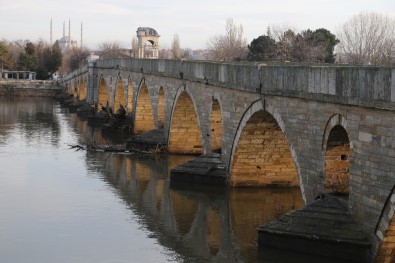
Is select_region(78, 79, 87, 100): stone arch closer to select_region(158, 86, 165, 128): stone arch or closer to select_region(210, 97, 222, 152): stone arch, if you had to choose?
select_region(158, 86, 165, 128): stone arch

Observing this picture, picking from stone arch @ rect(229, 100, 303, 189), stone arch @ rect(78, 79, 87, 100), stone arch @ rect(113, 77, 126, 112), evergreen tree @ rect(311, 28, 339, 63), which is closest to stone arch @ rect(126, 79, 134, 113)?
stone arch @ rect(113, 77, 126, 112)

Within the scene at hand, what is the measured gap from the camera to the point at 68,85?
5584 cm

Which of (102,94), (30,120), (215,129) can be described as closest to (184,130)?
(215,129)

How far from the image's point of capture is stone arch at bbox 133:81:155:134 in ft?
92.9

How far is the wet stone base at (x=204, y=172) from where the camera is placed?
16.7m

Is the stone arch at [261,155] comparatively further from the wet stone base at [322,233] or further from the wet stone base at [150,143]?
the wet stone base at [150,143]

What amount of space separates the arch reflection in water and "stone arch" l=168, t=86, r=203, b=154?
7.10ft

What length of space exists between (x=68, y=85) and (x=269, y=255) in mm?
A: 46127

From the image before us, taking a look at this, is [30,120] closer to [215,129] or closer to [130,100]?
[130,100]

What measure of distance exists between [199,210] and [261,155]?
2.05 meters

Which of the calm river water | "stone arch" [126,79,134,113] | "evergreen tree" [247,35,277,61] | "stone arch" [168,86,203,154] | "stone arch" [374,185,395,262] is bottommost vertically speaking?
the calm river water

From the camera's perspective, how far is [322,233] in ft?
35.1

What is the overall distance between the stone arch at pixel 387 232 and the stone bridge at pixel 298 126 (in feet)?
0.04

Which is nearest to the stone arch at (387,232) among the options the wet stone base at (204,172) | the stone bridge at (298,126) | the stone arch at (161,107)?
the stone bridge at (298,126)
